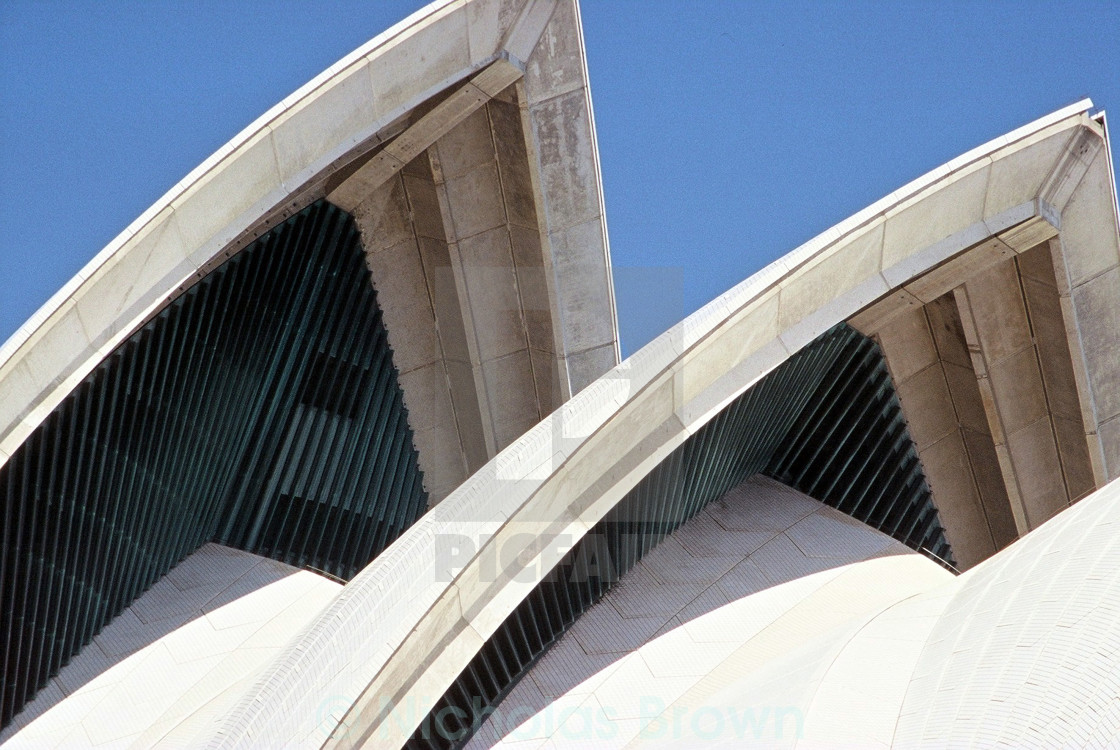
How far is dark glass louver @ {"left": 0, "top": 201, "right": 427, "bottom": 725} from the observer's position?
9664 mm

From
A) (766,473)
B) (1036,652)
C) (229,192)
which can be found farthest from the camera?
(766,473)

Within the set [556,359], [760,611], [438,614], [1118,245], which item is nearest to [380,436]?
[556,359]

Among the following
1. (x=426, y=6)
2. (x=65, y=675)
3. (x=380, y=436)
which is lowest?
(x=65, y=675)

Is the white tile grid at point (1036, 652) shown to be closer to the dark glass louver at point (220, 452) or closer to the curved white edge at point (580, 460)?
the curved white edge at point (580, 460)

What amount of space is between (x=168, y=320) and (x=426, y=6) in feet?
12.0

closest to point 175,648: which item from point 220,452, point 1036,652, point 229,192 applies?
point 220,452

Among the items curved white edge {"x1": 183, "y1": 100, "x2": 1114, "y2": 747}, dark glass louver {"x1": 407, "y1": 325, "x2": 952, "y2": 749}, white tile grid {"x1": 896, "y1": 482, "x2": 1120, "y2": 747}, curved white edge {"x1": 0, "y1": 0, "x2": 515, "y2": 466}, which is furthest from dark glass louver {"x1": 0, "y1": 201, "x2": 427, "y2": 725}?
white tile grid {"x1": 896, "y1": 482, "x2": 1120, "y2": 747}

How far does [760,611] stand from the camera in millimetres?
9781

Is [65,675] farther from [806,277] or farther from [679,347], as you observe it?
[806,277]

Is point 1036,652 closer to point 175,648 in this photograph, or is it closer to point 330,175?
point 175,648

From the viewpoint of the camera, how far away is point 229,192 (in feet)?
32.2

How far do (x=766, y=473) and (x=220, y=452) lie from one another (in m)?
5.40

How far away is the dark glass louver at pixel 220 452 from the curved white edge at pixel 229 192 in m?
0.54

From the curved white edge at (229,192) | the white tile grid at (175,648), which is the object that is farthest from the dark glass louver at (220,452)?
the curved white edge at (229,192)
